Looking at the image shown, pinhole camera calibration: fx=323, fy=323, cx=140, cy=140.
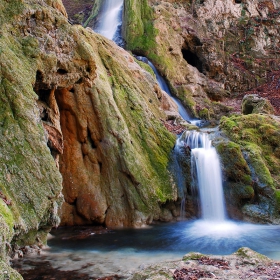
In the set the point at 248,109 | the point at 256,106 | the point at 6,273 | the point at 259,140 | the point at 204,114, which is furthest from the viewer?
the point at 204,114

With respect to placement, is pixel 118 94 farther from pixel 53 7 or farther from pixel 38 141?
pixel 38 141

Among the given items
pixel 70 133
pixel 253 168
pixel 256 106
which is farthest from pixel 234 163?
pixel 256 106

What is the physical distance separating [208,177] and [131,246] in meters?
5.29

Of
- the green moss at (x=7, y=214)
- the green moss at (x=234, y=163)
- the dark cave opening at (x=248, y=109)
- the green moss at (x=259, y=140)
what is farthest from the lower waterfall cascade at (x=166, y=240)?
the dark cave opening at (x=248, y=109)

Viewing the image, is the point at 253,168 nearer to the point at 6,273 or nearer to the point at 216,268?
the point at 216,268

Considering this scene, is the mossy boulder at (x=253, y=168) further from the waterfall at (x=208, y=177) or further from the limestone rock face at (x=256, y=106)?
the limestone rock face at (x=256, y=106)

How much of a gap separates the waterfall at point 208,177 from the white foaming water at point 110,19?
15362 mm

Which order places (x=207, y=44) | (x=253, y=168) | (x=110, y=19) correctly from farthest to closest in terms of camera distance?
(x=110, y=19), (x=207, y=44), (x=253, y=168)

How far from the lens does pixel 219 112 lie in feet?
76.4

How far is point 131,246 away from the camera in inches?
375

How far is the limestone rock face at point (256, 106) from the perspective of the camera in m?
18.7

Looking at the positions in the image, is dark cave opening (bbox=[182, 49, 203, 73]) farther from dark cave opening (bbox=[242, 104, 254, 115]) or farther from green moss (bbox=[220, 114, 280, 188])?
green moss (bbox=[220, 114, 280, 188])

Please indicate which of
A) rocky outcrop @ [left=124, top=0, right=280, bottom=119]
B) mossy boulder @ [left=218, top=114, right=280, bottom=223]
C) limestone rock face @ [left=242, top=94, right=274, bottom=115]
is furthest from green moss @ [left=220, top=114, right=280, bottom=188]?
rocky outcrop @ [left=124, top=0, right=280, bottom=119]

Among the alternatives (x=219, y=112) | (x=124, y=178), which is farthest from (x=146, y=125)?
(x=219, y=112)
